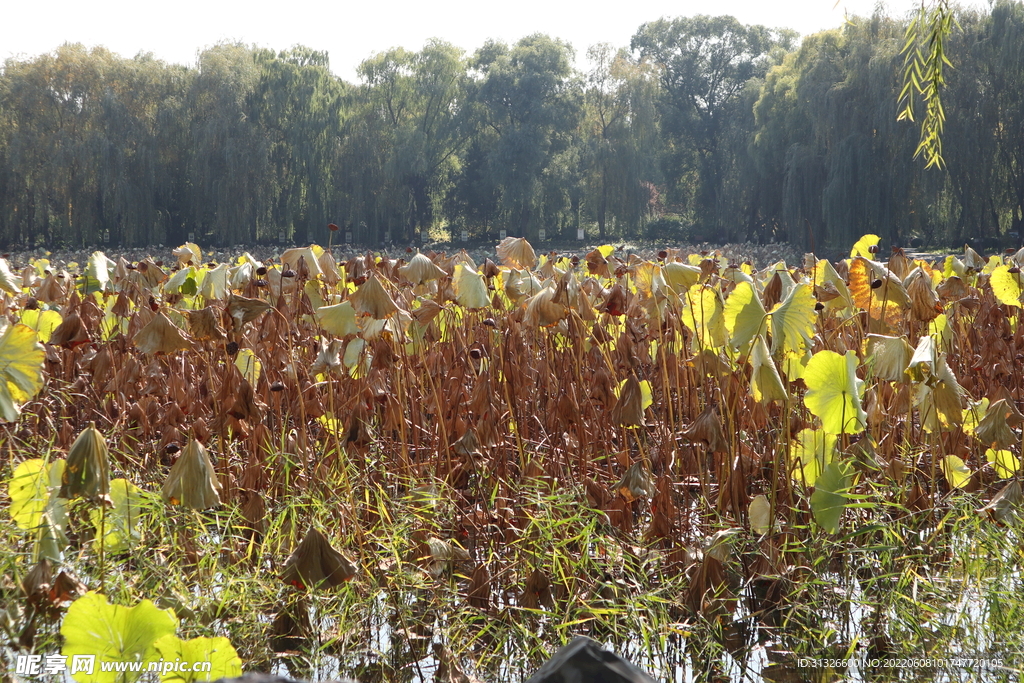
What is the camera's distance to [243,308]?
1.68 m

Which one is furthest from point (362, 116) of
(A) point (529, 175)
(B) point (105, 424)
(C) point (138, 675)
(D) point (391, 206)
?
(C) point (138, 675)

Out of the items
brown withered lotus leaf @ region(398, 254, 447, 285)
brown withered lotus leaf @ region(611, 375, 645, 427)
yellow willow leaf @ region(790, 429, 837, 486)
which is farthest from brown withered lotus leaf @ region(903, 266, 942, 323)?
brown withered lotus leaf @ region(398, 254, 447, 285)

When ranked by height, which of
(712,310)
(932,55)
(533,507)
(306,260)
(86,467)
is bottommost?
(533,507)

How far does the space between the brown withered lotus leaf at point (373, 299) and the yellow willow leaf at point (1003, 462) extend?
4.66 feet

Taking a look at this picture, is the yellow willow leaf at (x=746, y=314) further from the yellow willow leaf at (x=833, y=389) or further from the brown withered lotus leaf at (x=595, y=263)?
the brown withered lotus leaf at (x=595, y=263)

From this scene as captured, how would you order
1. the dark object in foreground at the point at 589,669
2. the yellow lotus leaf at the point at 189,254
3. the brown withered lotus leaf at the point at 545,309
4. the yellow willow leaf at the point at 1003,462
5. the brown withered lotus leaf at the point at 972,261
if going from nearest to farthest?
the dark object in foreground at the point at 589,669, the yellow willow leaf at the point at 1003,462, the brown withered lotus leaf at the point at 545,309, the brown withered lotus leaf at the point at 972,261, the yellow lotus leaf at the point at 189,254

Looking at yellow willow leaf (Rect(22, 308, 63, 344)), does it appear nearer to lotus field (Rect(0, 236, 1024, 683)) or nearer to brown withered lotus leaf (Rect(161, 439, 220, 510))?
lotus field (Rect(0, 236, 1024, 683))

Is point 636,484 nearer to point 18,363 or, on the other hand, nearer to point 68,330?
point 18,363

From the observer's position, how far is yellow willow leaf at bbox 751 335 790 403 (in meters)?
1.60

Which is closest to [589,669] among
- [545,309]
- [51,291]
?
[545,309]

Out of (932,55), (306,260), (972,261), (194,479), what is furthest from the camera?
(972,261)

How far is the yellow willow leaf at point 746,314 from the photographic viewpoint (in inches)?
62.6

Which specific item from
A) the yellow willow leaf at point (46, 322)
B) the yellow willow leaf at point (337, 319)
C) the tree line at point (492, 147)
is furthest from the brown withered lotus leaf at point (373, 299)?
the tree line at point (492, 147)

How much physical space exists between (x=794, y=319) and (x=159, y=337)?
1.23 meters
